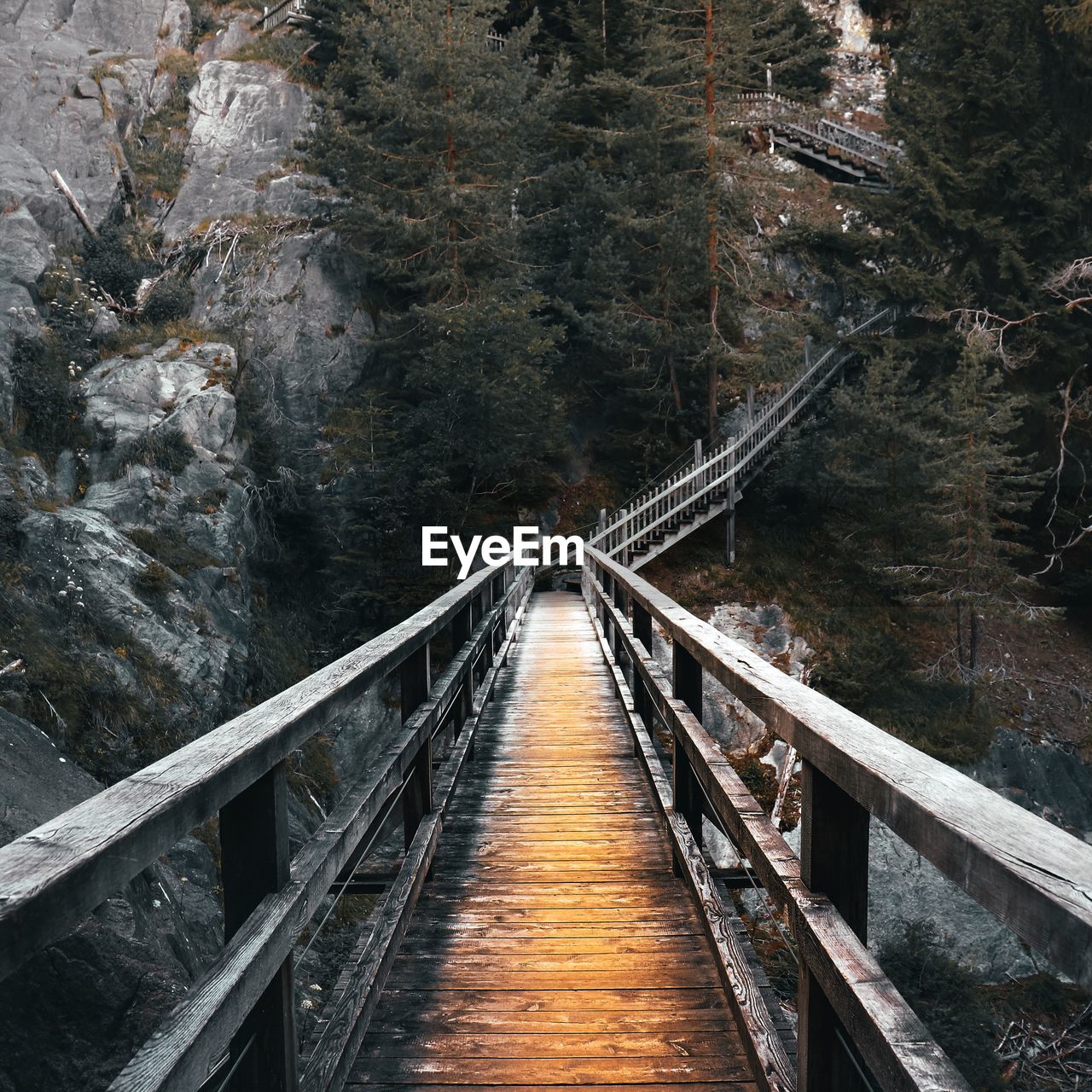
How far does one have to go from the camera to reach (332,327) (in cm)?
2317

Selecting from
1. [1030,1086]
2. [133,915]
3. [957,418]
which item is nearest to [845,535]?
[957,418]

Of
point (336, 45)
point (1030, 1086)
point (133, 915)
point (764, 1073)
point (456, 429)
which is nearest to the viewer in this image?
point (764, 1073)

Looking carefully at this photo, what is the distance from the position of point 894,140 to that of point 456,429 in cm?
1318

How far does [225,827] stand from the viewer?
1.75 meters

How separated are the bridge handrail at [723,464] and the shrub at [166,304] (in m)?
12.0

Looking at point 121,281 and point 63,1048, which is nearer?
point 63,1048

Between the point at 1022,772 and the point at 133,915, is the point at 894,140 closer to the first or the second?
the point at 1022,772

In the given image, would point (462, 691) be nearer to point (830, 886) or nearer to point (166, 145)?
point (830, 886)

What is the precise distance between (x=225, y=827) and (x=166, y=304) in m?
23.3

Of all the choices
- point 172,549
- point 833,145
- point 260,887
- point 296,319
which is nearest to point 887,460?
point 172,549

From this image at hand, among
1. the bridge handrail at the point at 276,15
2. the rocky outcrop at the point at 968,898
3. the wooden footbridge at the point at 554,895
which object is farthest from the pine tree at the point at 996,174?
the bridge handrail at the point at 276,15

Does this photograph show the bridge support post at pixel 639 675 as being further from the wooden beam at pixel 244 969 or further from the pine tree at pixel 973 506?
the pine tree at pixel 973 506

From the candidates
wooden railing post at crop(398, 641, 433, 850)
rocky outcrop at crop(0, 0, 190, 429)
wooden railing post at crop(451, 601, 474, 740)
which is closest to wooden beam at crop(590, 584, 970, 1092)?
wooden railing post at crop(398, 641, 433, 850)

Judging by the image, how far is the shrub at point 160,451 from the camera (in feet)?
56.1
